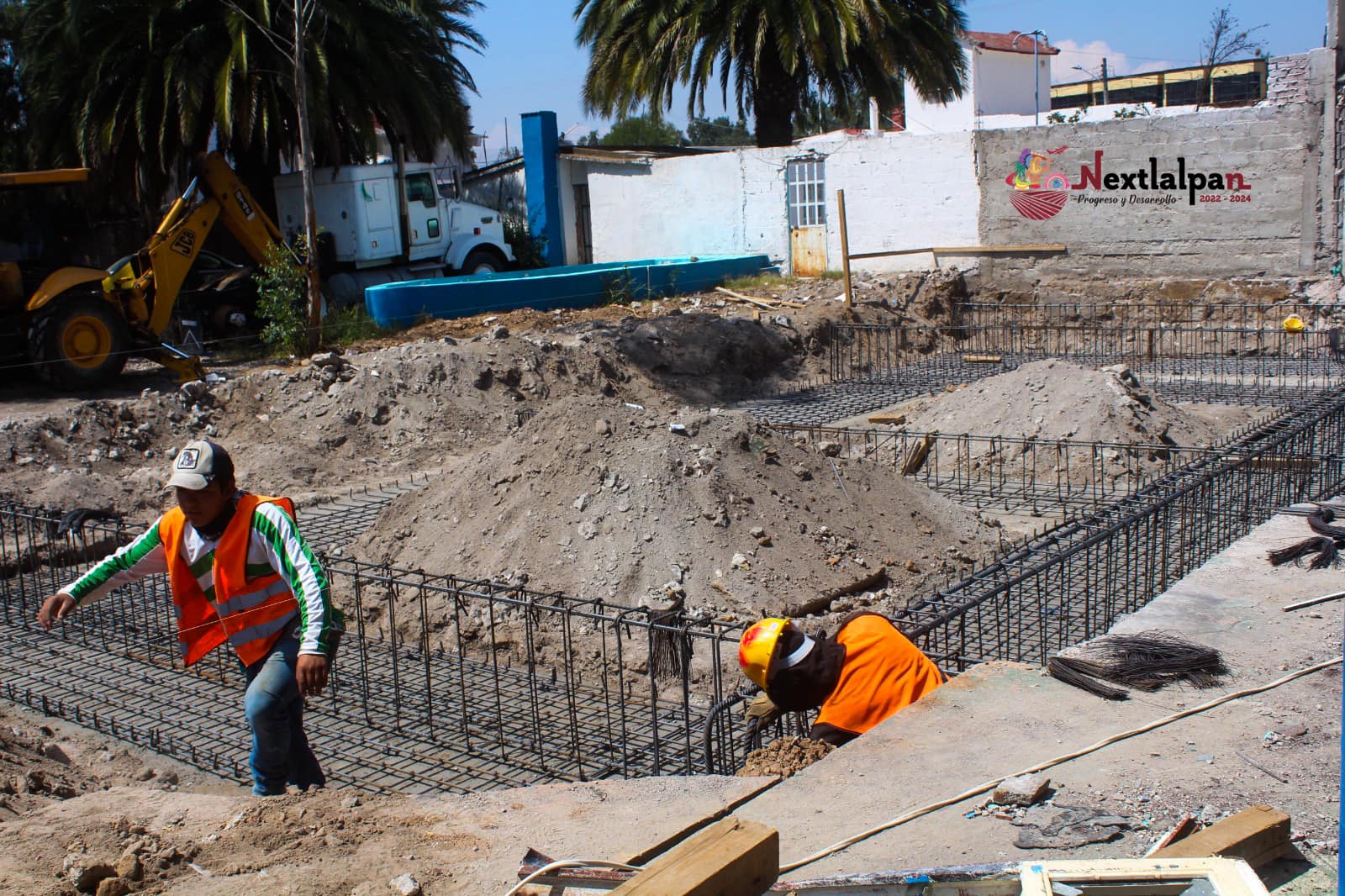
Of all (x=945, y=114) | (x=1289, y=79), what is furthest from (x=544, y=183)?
(x=945, y=114)

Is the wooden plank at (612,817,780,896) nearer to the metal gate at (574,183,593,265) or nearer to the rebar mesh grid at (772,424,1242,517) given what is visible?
the rebar mesh grid at (772,424,1242,517)

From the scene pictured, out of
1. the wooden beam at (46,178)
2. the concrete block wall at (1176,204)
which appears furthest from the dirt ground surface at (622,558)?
the concrete block wall at (1176,204)

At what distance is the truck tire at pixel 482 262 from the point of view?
2077 centimetres

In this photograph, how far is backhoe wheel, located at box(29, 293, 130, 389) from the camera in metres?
13.3

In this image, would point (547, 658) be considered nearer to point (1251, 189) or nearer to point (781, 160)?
point (1251, 189)

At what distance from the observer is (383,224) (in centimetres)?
1933

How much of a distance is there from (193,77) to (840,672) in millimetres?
16810

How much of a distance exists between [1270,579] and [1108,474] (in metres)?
4.65

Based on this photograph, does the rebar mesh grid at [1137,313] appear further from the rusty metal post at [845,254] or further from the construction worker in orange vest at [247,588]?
the construction worker in orange vest at [247,588]

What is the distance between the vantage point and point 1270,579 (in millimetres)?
5133

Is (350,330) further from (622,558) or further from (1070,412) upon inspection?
(622,558)

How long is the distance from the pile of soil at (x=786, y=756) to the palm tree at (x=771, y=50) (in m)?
17.6

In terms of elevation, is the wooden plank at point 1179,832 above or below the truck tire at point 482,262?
below

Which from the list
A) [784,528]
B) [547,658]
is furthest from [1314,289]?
[547,658]
